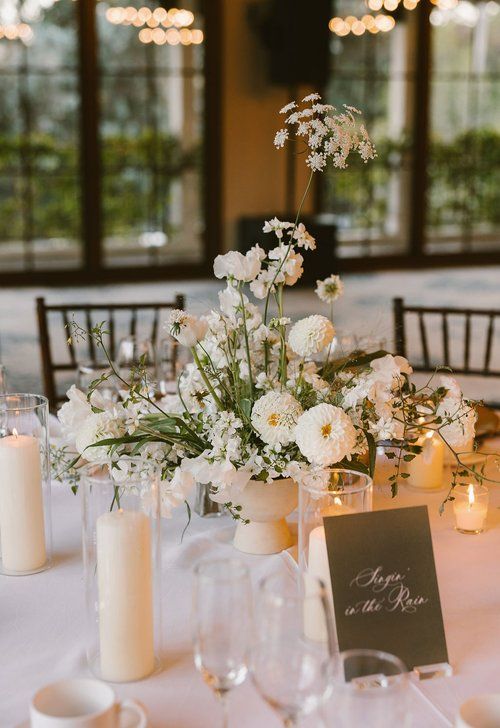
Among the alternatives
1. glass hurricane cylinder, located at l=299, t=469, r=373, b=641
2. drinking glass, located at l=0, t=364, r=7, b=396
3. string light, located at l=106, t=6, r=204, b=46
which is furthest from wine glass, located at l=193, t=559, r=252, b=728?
string light, located at l=106, t=6, r=204, b=46

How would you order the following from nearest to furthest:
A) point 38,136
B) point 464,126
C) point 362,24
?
point 38,136 → point 362,24 → point 464,126

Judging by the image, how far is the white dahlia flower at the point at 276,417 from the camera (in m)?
1.39

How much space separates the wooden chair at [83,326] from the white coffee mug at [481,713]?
3.90 feet

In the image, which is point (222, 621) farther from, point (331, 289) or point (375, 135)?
point (375, 135)

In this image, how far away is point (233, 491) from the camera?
4.77ft

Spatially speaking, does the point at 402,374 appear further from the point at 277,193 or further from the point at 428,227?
the point at 428,227

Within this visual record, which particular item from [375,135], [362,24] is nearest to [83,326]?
[375,135]

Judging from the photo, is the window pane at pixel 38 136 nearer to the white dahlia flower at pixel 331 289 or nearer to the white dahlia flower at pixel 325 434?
the white dahlia flower at pixel 331 289

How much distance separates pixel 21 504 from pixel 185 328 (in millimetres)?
374

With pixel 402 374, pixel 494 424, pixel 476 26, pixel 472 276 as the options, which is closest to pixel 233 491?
pixel 402 374

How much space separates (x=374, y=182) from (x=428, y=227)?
767 mm

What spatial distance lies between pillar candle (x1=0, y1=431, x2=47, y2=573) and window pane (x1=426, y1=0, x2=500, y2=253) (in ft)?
28.6

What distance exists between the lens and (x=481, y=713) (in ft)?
3.25

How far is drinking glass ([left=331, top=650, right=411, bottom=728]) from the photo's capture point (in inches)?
33.2
